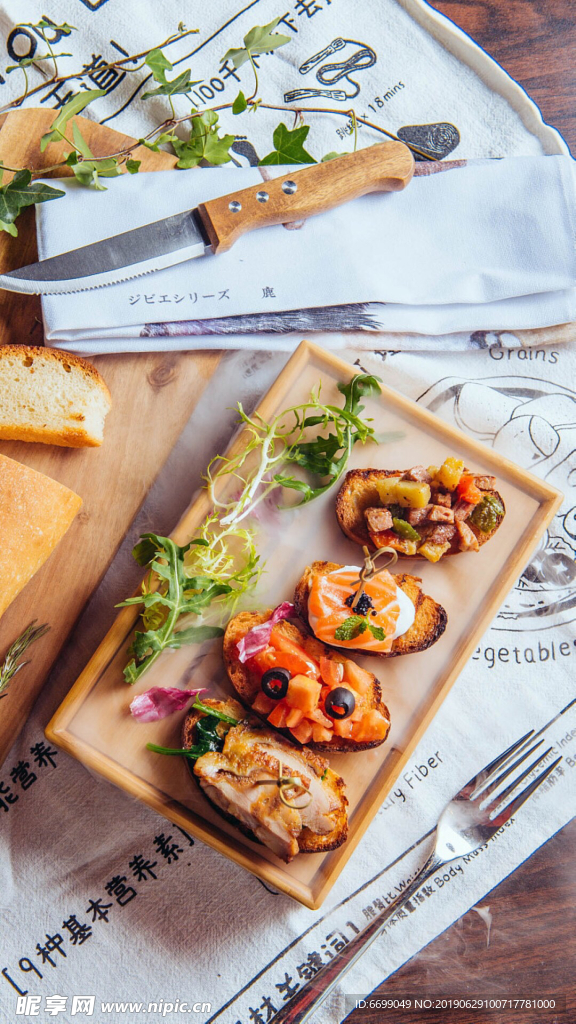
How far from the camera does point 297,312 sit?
7.23 feet

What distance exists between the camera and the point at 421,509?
2.00m

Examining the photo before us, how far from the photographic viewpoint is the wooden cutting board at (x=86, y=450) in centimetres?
203

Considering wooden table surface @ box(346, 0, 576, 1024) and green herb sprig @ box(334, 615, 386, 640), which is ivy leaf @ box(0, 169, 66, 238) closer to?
green herb sprig @ box(334, 615, 386, 640)

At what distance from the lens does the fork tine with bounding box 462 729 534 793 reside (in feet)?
7.30

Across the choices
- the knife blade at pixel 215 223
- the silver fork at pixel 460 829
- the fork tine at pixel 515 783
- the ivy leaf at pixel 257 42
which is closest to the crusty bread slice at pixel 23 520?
the knife blade at pixel 215 223

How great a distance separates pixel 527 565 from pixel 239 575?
3.25 feet

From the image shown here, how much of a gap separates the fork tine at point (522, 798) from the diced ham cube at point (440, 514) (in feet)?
3.04

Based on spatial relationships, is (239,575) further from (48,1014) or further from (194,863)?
(48,1014)

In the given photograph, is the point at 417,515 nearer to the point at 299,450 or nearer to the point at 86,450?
the point at 299,450

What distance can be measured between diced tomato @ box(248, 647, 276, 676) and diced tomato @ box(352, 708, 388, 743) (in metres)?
0.28

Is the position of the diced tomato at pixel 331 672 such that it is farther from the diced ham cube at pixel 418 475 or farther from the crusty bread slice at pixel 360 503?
the diced ham cube at pixel 418 475

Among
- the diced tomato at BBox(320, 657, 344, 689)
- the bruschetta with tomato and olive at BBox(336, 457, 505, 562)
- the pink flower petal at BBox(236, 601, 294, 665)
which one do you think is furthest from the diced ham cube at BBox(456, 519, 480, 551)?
the pink flower petal at BBox(236, 601, 294, 665)

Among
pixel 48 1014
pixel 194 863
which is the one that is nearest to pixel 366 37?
pixel 194 863

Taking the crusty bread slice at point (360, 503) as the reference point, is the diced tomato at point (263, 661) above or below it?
below
